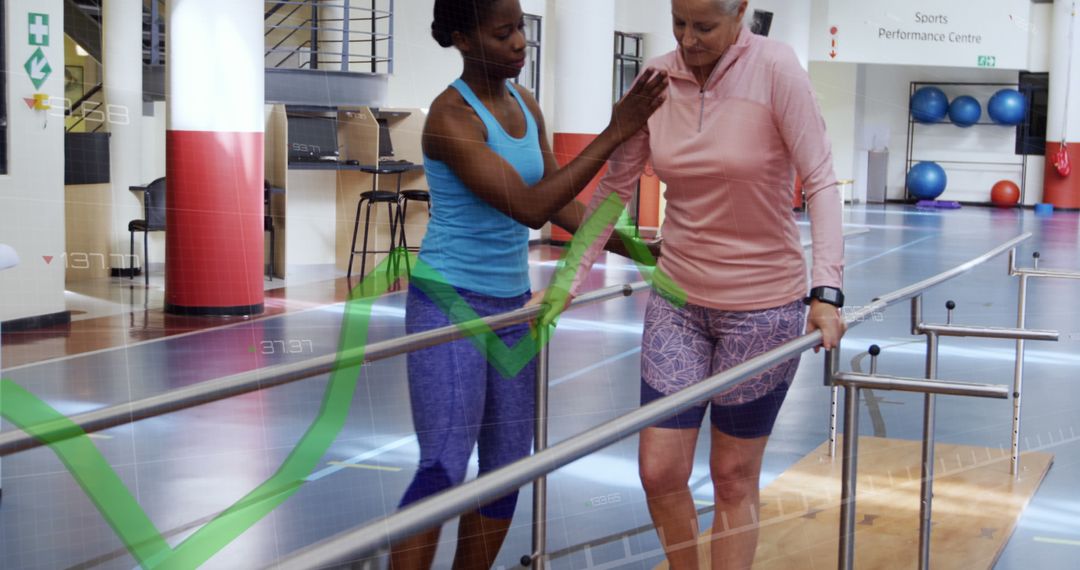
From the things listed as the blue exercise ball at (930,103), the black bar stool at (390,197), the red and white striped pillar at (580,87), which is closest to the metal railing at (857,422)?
the black bar stool at (390,197)

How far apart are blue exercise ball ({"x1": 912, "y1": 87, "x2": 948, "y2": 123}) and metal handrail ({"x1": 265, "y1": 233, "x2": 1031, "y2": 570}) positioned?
31.6ft

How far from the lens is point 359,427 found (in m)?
2.00

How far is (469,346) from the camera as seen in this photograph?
0.92 meters

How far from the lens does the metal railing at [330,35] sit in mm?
1765

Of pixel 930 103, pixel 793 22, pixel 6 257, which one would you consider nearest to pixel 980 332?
pixel 793 22

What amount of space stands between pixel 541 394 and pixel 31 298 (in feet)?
6.69

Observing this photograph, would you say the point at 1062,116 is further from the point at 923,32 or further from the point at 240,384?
the point at 240,384

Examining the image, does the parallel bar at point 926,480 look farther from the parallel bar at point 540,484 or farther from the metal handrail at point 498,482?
the metal handrail at point 498,482

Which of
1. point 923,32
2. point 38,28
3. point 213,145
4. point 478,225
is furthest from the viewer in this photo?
point 213,145

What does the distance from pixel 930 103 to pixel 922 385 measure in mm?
9582

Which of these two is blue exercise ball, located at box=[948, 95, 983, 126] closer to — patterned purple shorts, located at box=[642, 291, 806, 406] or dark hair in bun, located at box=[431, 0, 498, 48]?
patterned purple shorts, located at box=[642, 291, 806, 406]

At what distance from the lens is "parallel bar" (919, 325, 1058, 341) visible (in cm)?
140

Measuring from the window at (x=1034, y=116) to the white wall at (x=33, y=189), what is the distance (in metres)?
8.72

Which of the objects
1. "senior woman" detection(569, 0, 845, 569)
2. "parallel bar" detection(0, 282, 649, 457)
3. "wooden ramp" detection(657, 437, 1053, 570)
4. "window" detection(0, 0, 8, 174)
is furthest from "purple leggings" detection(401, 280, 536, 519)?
"window" detection(0, 0, 8, 174)
